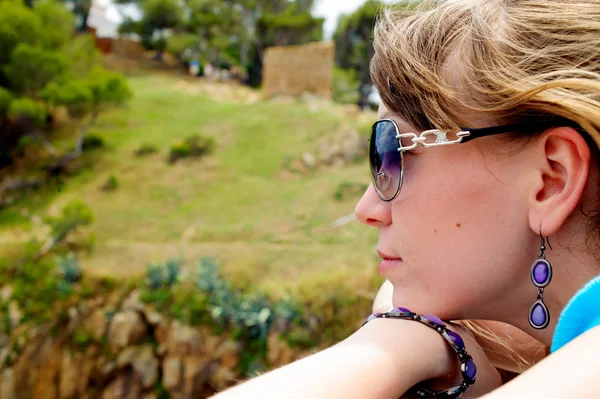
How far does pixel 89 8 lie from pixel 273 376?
31210 mm

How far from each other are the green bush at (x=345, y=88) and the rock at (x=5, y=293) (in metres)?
15.3

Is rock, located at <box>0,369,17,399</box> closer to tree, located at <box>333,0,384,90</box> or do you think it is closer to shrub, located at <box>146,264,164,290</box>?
shrub, located at <box>146,264,164,290</box>

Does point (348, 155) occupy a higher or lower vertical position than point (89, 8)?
lower

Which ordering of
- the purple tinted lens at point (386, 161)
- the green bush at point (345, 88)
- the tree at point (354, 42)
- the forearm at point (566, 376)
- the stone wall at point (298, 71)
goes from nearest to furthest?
the forearm at point (566, 376) < the purple tinted lens at point (386, 161) < the stone wall at point (298, 71) < the green bush at point (345, 88) < the tree at point (354, 42)

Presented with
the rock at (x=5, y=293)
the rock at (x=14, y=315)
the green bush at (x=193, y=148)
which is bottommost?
the rock at (x=14, y=315)

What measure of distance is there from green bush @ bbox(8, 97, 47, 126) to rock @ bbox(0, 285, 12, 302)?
614cm

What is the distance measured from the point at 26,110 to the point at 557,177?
1590 centimetres

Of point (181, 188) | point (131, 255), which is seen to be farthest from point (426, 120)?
point (181, 188)

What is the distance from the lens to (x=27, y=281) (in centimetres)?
1028

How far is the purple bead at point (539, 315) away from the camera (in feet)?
2.97

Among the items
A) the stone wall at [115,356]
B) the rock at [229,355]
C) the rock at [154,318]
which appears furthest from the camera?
the rock at [154,318]

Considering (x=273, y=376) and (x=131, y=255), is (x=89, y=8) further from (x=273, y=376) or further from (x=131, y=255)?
(x=273, y=376)

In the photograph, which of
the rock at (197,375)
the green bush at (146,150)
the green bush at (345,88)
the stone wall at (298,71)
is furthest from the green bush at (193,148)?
the green bush at (345,88)

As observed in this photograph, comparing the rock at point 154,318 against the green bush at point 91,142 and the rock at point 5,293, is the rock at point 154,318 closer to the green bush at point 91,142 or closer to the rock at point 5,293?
the rock at point 5,293
